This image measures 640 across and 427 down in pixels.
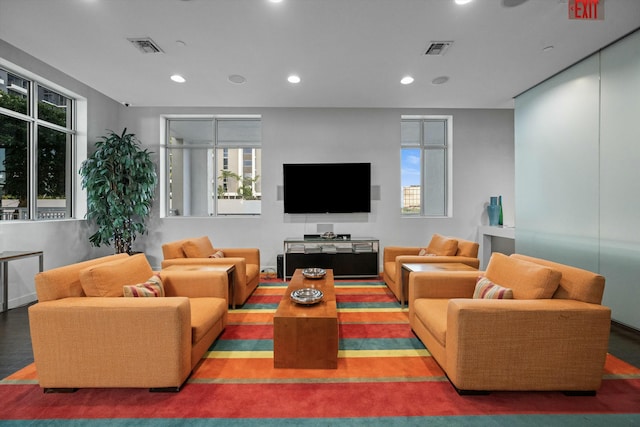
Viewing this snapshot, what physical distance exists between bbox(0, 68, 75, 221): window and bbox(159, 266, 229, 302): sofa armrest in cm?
267

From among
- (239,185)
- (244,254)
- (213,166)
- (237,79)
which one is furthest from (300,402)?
(213,166)

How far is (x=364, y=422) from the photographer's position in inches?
68.8

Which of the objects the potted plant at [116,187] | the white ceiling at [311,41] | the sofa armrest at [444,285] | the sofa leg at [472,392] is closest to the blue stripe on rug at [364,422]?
the sofa leg at [472,392]

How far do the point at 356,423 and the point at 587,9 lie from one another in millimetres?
3631

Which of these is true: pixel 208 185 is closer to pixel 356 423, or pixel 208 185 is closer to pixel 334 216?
pixel 334 216

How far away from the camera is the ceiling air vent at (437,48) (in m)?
3.39

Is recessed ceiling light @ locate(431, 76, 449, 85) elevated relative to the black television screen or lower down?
elevated

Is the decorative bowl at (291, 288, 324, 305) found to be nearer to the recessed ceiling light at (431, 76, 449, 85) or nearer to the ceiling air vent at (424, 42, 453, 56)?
the ceiling air vent at (424, 42, 453, 56)

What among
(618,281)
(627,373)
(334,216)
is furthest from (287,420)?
(334,216)

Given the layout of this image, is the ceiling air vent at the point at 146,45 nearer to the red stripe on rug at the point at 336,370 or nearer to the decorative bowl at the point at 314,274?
the decorative bowl at the point at 314,274

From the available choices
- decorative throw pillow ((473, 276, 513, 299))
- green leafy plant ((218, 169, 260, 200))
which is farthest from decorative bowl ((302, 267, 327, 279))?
green leafy plant ((218, 169, 260, 200))

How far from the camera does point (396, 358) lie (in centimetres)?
248

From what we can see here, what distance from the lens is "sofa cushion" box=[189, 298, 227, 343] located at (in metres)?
2.26

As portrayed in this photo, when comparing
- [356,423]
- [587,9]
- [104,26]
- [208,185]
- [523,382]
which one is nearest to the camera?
[356,423]
